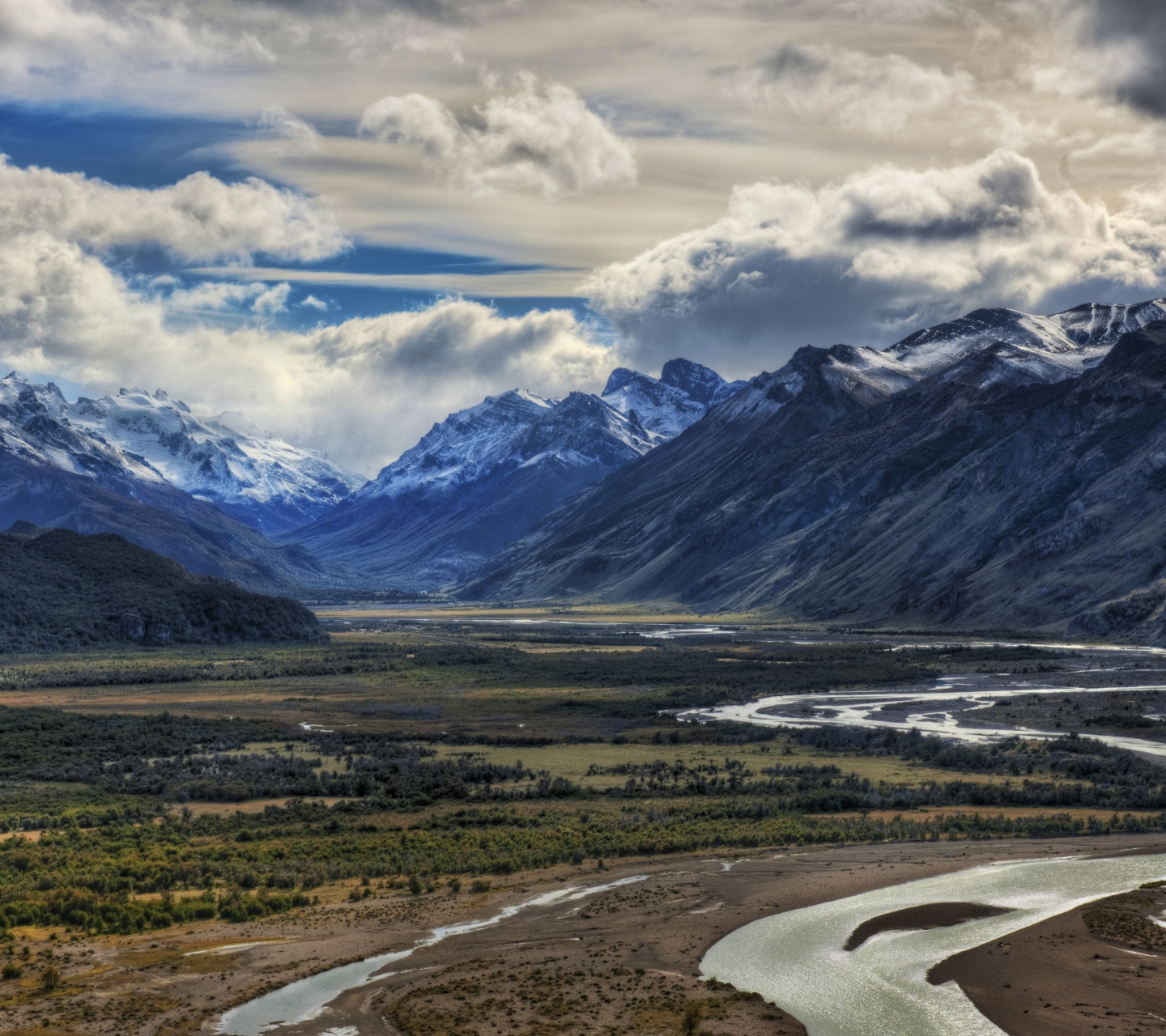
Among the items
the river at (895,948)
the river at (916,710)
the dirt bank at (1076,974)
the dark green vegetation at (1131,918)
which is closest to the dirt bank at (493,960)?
the dirt bank at (1076,974)

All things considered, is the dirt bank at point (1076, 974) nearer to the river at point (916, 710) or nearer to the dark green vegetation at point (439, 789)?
the dark green vegetation at point (439, 789)

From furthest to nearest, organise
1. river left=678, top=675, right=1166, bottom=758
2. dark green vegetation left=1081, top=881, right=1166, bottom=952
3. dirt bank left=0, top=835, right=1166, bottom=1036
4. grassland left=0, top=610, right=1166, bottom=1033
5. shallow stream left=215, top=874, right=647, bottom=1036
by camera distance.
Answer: river left=678, top=675, right=1166, bottom=758 → grassland left=0, top=610, right=1166, bottom=1033 → dark green vegetation left=1081, top=881, right=1166, bottom=952 → shallow stream left=215, top=874, right=647, bottom=1036 → dirt bank left=0, top=835, right=1166, bottom=1036

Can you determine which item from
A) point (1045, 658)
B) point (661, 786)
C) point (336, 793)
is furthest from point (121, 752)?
point (1045, 658)

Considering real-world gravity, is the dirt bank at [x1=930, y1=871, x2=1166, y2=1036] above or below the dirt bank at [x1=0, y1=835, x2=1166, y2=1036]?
above

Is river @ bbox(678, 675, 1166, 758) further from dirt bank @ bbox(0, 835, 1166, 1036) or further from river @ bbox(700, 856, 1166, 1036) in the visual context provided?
dirt bank @ bbox(0, 835, 1166, 1036)

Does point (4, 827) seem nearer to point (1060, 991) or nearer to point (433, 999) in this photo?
point (433, 999)

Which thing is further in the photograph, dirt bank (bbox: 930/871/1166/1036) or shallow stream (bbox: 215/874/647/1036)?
shallow stream (bbox: 215/874/647/1036)

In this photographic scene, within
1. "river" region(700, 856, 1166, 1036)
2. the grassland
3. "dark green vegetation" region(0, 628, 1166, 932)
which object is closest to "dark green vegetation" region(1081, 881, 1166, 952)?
"river" region(700, 856, 1166, 1036)

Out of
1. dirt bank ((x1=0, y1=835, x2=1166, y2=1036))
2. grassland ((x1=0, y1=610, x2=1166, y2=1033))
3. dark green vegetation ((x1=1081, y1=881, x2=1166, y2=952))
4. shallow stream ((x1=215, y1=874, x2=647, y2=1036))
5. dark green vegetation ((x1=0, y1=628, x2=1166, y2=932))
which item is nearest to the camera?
dirt bank ((x1=0, y1=835, x2=1166, y2=1036))

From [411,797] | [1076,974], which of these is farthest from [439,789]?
[1076,974]
